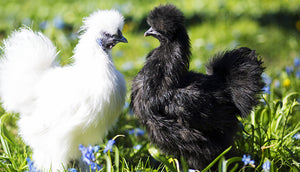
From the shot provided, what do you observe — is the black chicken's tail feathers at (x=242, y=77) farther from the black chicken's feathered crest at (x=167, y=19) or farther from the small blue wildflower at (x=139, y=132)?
the small blue wildflower at (x=139, y=132)

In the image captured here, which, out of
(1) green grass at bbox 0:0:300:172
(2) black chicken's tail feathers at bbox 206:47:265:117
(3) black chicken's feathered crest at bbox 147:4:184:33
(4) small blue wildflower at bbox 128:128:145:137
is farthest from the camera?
(4) small blue wildflower at bbox 128:128:145:137

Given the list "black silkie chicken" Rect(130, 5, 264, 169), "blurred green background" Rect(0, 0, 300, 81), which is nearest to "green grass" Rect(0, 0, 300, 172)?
"blurred green background" Rect(0, 0, 300, 81)

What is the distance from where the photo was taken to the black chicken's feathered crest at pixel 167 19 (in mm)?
2650

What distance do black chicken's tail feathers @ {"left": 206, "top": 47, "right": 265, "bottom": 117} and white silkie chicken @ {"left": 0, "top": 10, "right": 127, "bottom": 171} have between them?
92 centimetres

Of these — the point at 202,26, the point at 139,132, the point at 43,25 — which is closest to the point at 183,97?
the point at 139,132

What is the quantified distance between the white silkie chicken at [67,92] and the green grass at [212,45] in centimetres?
33

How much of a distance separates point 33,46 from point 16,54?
0.18 meters

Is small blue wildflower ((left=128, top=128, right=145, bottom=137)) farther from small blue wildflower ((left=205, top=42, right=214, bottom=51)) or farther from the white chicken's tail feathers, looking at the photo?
small blue wildflower ((left=205, top=42, right=214, bottom=51))

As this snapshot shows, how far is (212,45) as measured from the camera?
5812 mm

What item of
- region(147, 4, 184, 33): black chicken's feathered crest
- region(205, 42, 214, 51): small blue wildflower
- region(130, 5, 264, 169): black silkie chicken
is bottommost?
region(130, 5, 264, 169): black silkie chicken

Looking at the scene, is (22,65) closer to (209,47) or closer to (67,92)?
(67,92)

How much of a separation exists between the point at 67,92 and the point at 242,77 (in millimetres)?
1470

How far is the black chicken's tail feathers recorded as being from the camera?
2859 mm

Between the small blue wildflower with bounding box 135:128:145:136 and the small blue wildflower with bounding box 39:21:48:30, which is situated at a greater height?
the small blue wildflower with bounding box 39:21:48:30
